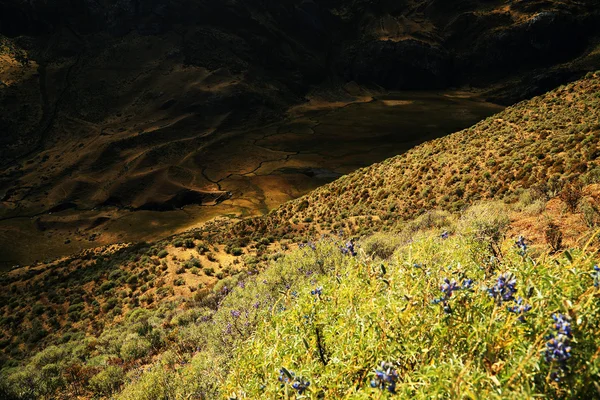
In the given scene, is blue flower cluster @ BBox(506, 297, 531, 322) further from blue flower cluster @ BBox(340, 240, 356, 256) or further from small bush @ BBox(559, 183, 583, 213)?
small bush @ BBox(559, 183, 583, 213)

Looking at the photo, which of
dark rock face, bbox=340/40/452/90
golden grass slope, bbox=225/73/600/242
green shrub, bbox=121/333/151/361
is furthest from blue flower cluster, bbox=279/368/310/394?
dark rock face, bbox=340/40/452/90

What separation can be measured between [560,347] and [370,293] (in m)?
1.85

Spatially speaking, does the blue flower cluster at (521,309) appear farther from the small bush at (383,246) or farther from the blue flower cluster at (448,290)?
the small bush at (383,246)

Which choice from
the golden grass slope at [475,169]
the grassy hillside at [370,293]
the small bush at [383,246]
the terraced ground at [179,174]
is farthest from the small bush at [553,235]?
the terraced ground at [179,174]

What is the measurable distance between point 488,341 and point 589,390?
0.53m

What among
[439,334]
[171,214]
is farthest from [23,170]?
[439,334]

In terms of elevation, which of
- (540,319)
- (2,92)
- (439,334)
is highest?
(2,92)

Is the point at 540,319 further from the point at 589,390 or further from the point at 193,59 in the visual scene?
the point at 193,59

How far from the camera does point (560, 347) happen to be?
1651 millimetres

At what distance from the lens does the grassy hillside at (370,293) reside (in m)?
2.28

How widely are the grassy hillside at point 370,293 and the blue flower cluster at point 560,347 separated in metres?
0.03

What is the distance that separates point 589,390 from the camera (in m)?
1.92

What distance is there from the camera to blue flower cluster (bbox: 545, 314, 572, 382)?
1.64m

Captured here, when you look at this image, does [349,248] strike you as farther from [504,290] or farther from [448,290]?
[504,290]
